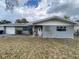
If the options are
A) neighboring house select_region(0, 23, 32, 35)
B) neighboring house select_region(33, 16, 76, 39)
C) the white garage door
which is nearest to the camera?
neighboring house select_region(33, 16, 76, 39)

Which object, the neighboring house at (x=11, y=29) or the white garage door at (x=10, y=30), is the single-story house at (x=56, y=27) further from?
the white garage door at (x=10, y=30)

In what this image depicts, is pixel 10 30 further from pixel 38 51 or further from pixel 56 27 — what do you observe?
pixel 38 51

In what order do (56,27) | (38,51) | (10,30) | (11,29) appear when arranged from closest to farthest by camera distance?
(38,51) → (56,27) → (11,29) → (10,30)

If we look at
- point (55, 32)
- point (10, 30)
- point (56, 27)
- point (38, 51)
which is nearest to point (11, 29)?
point (10, 30)

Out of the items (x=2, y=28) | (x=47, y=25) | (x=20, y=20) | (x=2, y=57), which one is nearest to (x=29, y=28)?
(x=2, y=28)

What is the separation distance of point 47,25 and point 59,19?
229 centimetres

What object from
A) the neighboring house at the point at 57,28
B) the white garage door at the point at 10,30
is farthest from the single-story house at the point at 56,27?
the white garage door at the point at 10,30

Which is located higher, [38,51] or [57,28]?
[57,28]

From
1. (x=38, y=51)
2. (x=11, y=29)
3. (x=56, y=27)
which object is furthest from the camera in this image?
(x=11, y=29)

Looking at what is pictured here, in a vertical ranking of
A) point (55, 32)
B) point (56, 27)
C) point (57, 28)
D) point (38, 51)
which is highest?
point (56, 27)

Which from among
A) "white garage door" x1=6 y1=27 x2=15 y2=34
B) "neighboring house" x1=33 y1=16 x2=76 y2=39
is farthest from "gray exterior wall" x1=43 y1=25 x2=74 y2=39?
"white garage door" x1=6 y1=27 x2=15 y2=34

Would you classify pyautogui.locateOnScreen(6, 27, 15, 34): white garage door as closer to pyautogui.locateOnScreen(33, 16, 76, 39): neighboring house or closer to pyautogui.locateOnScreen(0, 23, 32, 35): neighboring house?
pyautogui.locateOnScreen(0, 23, 32, 35): neighboring house

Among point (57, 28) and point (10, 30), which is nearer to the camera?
point (57, 28)

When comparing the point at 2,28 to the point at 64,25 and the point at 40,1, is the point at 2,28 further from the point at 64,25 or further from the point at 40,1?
the point at 40,1
